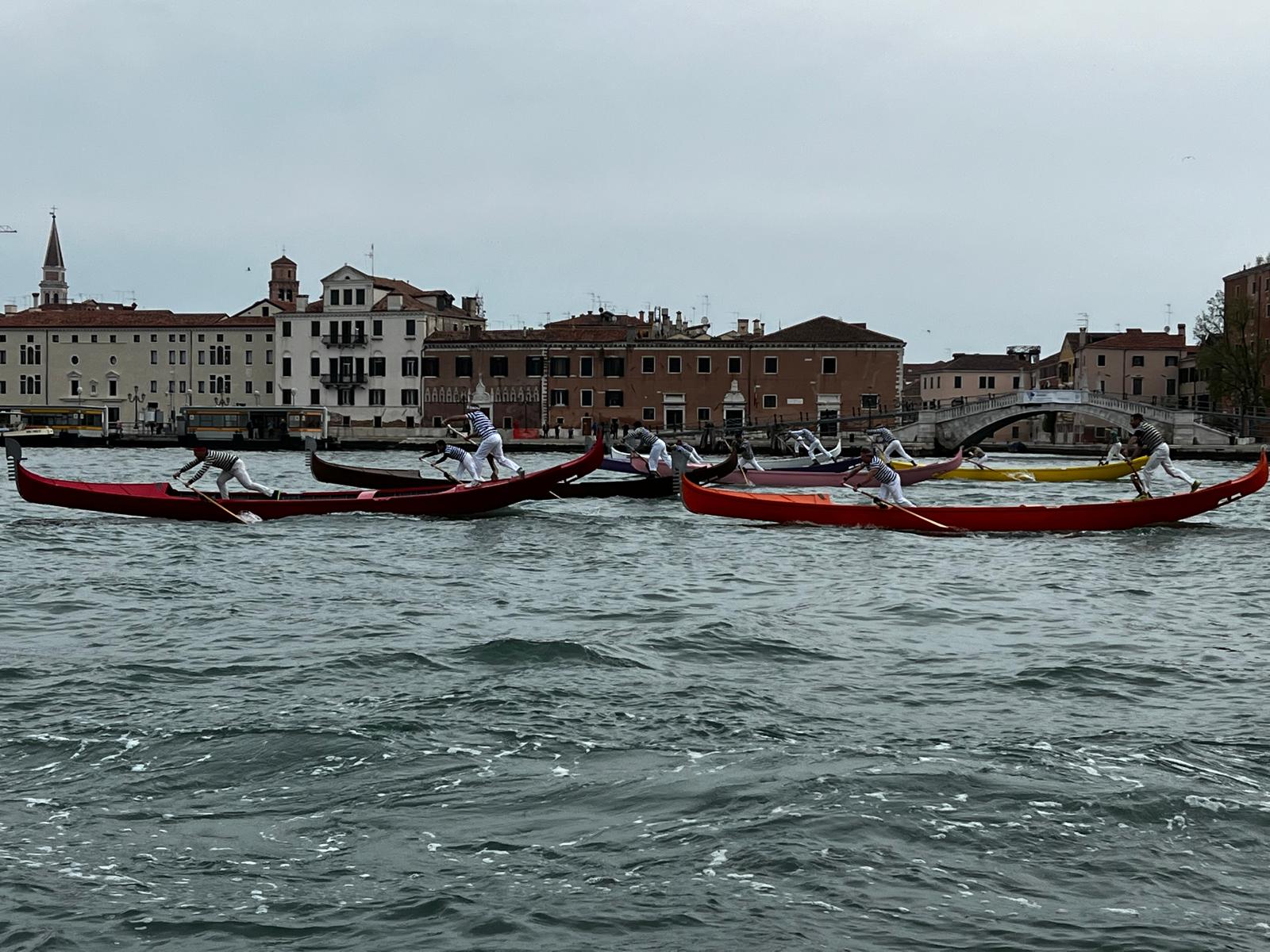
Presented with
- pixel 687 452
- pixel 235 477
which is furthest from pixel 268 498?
pixel 687 452

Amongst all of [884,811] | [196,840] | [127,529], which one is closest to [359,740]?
[196,840]

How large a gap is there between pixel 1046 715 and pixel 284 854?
4160mm

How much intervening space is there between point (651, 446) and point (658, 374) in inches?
1278

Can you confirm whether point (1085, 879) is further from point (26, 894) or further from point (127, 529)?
point (127, 529)

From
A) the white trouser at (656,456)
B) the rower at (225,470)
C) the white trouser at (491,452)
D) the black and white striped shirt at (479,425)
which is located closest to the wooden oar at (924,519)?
the white trouser at (491,452)

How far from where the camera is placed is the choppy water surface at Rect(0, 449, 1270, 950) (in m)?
4.85

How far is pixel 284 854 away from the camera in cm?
538

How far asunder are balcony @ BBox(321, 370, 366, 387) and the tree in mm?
37816

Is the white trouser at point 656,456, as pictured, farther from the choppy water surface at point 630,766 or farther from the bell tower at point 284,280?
the bell tower at point 284,280

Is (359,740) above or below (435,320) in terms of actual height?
below

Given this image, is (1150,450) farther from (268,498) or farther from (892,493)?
(268,498)

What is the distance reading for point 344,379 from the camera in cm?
6731

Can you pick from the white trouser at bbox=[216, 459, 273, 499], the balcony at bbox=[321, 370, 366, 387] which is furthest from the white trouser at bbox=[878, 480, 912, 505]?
the balcony at bbox=[321, 370, 366, 387]

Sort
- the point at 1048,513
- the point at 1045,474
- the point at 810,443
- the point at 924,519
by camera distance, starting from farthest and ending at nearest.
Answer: the point at 1045,474 < the point at 810,443 < the point at 924,519 < the point at 1048,513
